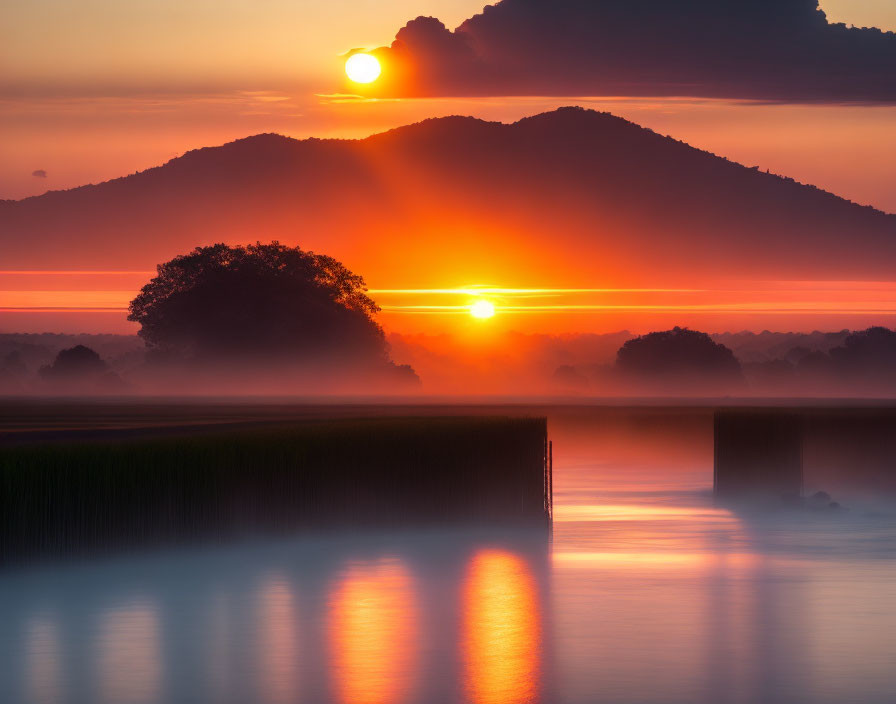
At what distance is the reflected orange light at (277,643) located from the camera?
2055 centimetres

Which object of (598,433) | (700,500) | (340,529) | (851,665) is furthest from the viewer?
(598,433)

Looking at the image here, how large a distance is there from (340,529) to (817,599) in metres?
12.3

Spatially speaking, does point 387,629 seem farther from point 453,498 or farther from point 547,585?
point 453,498

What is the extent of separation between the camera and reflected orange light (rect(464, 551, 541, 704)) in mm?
20703

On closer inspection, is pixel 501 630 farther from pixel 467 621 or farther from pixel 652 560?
pixel 652 560

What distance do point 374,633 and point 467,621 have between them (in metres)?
2.24

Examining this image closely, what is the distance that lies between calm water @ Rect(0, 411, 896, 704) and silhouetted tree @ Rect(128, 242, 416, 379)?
84214 millimetres

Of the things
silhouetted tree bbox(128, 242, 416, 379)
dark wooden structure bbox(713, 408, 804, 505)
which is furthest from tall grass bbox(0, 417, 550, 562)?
silhouetted tree bbox(128, 242, 416, 379)

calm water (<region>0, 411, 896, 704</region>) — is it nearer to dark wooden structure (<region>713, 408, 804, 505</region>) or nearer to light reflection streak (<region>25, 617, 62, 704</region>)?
light reflection streak (<region>25, 617, 62, 704</region>)

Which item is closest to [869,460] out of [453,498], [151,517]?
[453,498]

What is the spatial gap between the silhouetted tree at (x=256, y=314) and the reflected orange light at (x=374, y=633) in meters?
93.1

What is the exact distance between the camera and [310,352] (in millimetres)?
129875

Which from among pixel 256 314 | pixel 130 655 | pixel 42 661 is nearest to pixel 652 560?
pixel 130 655

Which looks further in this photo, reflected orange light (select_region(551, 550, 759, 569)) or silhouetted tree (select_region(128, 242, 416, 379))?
silhouetted tree (select_region(128, 242, 416, 379))
